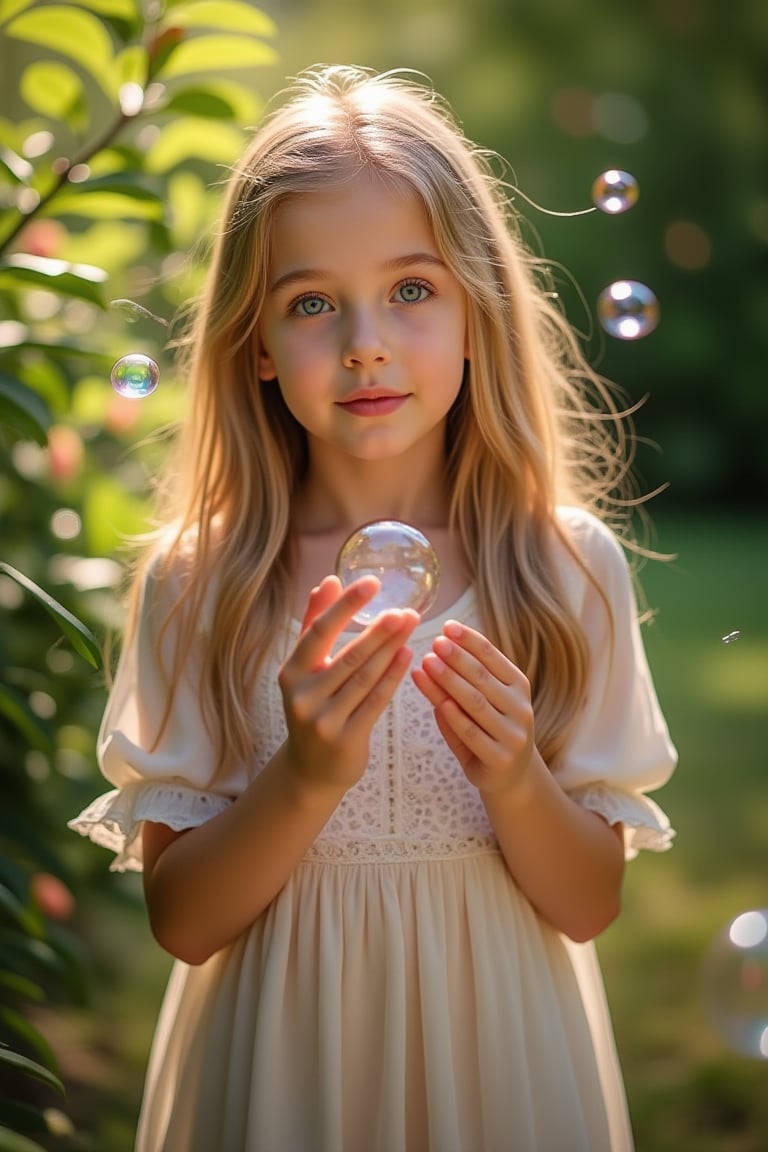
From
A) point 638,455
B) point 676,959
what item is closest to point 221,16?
point 676,959

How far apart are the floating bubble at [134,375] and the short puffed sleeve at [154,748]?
244 mm

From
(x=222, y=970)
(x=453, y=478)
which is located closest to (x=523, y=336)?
(x=453, y=478)

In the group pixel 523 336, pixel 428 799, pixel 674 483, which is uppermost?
pixel 674 483

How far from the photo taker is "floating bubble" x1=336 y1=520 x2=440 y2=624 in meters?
1.58

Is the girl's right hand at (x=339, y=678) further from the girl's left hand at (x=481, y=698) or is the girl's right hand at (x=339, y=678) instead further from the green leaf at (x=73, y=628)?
the green leaf at (x=73, y=628)

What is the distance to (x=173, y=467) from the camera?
2125mm

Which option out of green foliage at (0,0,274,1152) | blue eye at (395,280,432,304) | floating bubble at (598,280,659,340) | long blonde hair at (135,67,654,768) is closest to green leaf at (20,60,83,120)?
green foliage at (0,0,274,1152)

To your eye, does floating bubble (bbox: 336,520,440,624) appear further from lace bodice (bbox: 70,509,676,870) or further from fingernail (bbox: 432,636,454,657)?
lace bodice (bbox: 70,509,676,870)

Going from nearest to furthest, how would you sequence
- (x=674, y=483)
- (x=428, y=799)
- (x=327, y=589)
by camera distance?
(x=327, y=589) < (x=428, y=799) < (x=674, y=483)

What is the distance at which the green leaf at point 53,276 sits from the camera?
1758 millimetres

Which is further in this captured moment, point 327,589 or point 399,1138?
point 399,1138

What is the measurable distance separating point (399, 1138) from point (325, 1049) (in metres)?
0.13

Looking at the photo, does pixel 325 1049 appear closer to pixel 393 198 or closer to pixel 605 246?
pixel 393 198

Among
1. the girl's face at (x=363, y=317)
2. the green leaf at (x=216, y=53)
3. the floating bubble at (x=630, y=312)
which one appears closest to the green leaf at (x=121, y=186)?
the green leaf at (x=216, y=53)
